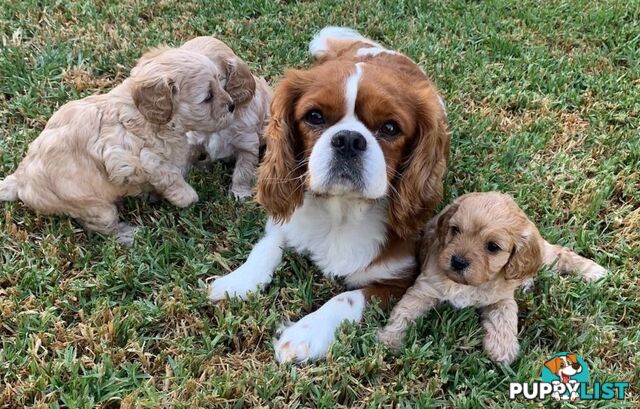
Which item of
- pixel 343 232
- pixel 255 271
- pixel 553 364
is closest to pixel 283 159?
pixel 343 232

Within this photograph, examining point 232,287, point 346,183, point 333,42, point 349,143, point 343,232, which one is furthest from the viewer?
point 333,42

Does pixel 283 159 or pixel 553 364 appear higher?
pixel 283 159

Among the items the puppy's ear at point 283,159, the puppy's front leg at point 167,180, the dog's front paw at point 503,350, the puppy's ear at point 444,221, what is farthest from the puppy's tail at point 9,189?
the dog's front paw at point 503,350

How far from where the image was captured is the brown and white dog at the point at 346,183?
326 centimetres

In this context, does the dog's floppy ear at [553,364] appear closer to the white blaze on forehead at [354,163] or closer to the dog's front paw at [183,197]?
the white blaze on forehead at [354,163]

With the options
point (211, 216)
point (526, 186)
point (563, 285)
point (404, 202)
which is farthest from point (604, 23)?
point (211, 216)

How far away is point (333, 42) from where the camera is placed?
541cm

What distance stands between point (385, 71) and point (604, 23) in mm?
4097

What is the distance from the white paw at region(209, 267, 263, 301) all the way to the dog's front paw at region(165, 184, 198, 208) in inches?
27.7

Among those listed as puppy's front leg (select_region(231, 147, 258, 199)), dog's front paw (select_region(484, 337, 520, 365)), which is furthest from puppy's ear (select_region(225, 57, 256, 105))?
dog's front paw (select_region(484, 337, 520, 365))

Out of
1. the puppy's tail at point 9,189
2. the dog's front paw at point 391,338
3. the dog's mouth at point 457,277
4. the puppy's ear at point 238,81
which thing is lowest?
the dog's front paw at point 391,338

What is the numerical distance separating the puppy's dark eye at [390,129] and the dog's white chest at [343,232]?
0.49m

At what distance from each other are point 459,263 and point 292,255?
1.11m

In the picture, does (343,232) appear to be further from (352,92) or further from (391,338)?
(352,92)
